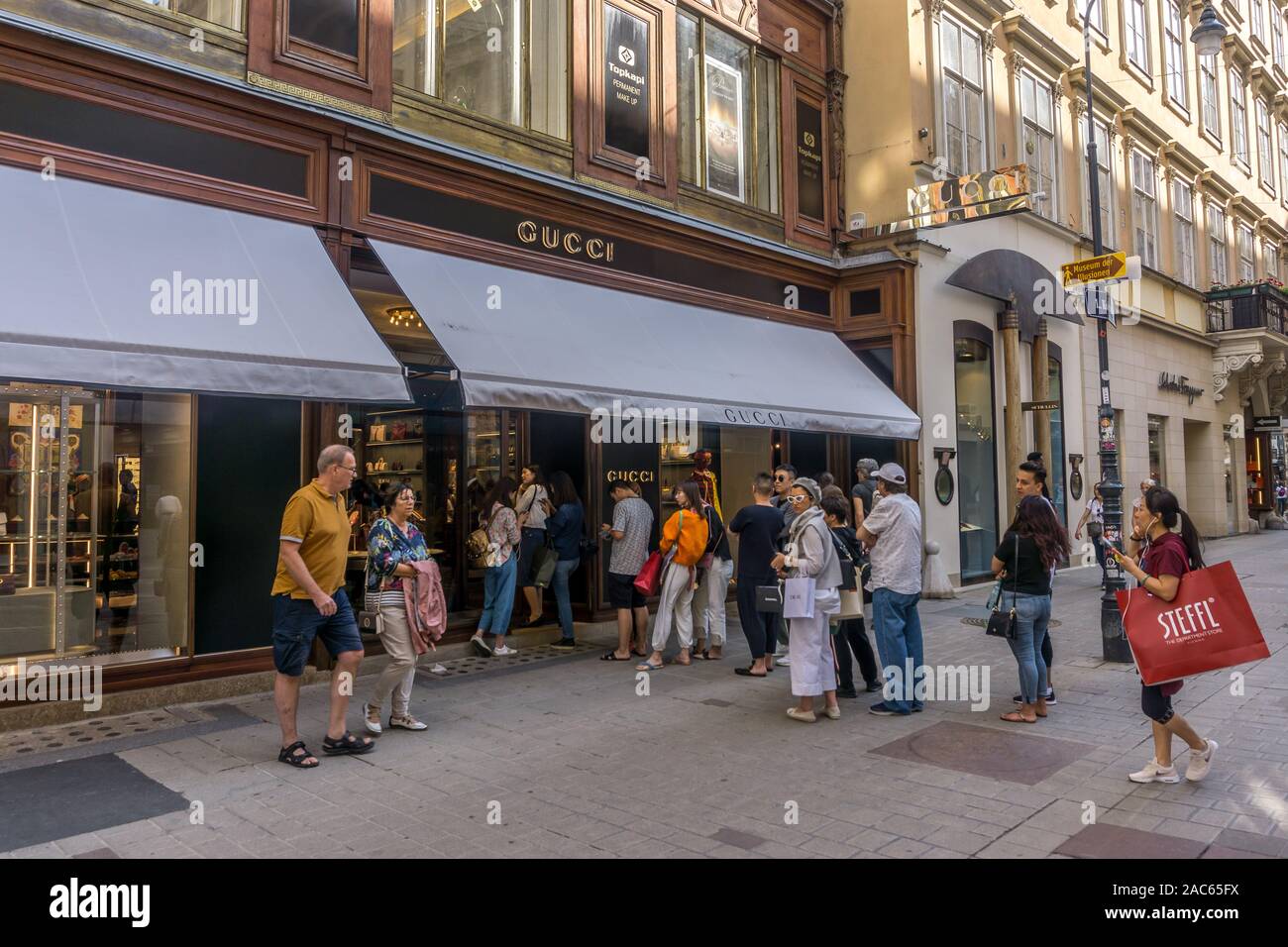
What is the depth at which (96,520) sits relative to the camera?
761 centimetres

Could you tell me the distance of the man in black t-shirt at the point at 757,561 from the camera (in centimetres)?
866

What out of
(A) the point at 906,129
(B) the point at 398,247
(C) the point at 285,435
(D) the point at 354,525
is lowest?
(D) the point at 354,525

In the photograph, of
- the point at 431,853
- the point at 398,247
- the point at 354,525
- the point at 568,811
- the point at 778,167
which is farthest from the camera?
the point at 778,167

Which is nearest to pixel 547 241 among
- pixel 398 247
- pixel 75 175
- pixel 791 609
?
pixel 398 247

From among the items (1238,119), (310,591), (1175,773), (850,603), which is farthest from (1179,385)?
(310,591)

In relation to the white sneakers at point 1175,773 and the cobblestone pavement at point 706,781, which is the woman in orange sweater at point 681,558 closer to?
the cobblestone pavement at point 706,781

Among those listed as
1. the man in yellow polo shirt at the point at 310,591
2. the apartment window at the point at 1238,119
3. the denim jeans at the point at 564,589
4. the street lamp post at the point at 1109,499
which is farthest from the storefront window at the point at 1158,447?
the man in yellow polo shirt at the point at 310,591

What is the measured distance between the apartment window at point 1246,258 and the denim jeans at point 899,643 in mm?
27742

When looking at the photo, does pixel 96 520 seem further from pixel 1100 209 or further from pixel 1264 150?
pixel 1264 150

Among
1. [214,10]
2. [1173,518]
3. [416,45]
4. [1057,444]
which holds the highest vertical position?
[416,45]

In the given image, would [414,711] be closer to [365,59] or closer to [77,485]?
[77,485]

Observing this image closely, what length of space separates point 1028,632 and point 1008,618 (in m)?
0.22

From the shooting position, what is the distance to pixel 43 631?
7.44 meters

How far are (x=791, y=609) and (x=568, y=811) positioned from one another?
2.60m
